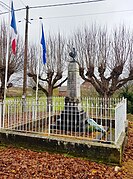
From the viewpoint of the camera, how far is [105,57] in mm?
15070

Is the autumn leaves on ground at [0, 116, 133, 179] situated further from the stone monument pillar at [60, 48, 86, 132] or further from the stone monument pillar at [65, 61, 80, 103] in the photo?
the stone monument pillar at [65, 61, 80, 103]

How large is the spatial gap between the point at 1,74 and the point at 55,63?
483 centimetres

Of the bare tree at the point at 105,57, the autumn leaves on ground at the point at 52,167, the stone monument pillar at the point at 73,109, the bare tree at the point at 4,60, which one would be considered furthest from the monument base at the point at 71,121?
the bare tree at the point at 4,60

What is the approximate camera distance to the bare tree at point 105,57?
14.8 m

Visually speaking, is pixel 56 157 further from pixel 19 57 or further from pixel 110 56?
pixel 19 57

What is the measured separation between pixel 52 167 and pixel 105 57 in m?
11.8

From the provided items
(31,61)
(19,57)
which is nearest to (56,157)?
(19,57)

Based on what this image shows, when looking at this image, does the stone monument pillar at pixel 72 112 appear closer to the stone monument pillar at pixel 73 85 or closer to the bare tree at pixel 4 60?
the stone monument pillar at pixel 73 85

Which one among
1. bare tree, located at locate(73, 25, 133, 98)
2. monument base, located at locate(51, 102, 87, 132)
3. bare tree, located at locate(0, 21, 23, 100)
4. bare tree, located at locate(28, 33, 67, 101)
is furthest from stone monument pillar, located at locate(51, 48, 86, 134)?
bare tree, located at locate(28, 33, 67, 101)

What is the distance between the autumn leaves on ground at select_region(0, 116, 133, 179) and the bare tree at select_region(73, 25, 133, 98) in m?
9.91

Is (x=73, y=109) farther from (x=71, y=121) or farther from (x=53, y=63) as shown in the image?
(x=53, y=63)

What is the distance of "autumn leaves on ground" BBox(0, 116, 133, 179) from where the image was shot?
416 cm

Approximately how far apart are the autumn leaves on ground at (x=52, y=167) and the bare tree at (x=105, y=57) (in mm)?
9912

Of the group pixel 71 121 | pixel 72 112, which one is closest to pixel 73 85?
pixel 72 112
